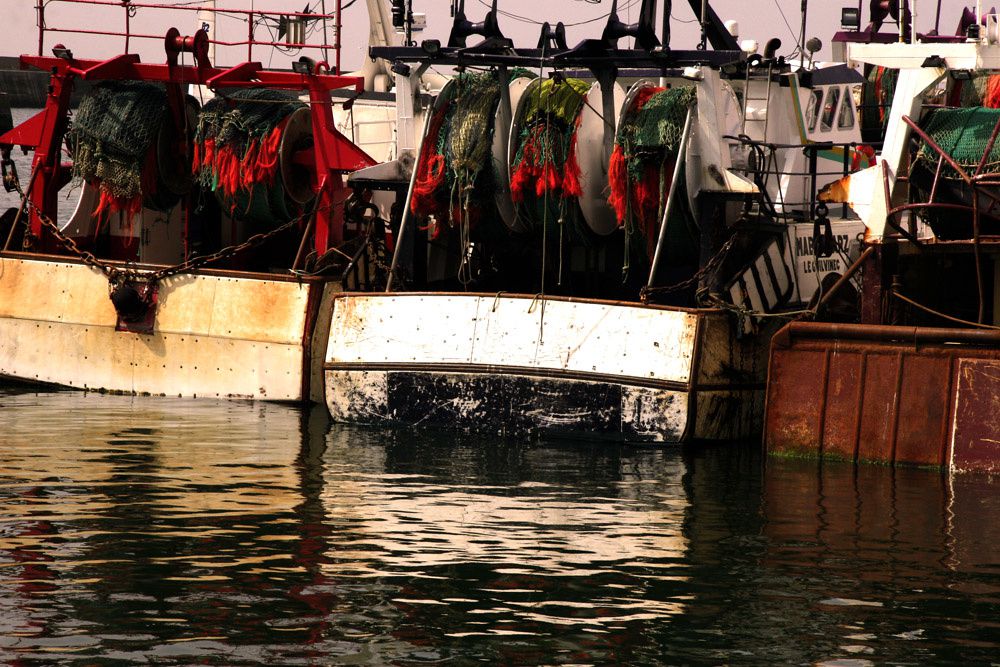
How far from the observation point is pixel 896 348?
525 inches

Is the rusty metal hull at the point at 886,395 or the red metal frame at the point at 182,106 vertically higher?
the red metal frame at the point at 182,106

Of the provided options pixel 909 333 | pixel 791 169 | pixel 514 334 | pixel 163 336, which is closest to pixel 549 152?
pixel 514 334

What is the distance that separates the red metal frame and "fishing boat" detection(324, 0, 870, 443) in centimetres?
100

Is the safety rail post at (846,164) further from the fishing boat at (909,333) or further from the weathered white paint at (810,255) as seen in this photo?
the fishing boat at (909,333)

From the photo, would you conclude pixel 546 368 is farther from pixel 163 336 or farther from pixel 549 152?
pixel 163 336

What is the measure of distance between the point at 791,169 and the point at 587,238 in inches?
116

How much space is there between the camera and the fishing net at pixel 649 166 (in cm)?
1494

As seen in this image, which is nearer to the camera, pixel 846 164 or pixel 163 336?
pixel 846 164

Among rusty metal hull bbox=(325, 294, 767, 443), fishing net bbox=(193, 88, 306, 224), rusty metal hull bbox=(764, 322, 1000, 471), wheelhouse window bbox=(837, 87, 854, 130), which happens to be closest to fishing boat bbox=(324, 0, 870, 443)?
rusty metal hull bbox=(325, 294, 767, 443)

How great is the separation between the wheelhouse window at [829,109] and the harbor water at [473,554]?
5669 mm

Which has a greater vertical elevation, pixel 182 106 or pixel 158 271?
pixel 182 106

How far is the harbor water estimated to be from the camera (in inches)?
326

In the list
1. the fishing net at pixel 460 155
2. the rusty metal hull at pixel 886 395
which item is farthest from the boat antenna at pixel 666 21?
the rusty metal hull at pixel 886 395

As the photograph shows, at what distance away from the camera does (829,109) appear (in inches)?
740
